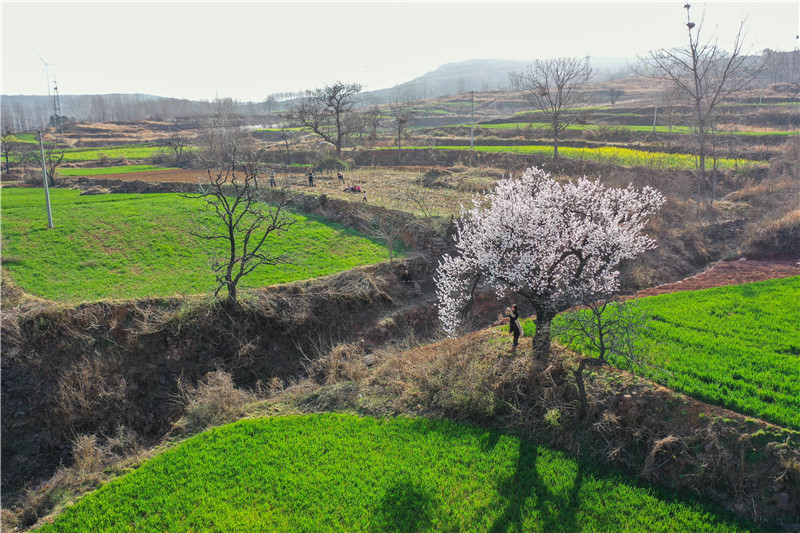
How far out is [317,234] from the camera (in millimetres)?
26000

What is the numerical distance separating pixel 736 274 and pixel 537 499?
15.1 m

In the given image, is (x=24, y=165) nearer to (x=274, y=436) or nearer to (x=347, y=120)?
(x=347, y=120)

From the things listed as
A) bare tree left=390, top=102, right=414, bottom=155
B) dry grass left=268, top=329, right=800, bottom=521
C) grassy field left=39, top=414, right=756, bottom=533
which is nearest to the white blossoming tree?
dry grass left=268, top=329, right=800, bottom=521

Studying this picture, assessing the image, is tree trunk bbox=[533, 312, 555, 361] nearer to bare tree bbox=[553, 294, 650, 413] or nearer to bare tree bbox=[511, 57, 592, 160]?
bare tree bbox=[553, 294, 650, 413]

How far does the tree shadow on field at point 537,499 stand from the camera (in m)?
8.80

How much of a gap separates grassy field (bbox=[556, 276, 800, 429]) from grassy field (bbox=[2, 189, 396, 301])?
1340 cm

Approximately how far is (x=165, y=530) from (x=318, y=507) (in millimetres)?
3092

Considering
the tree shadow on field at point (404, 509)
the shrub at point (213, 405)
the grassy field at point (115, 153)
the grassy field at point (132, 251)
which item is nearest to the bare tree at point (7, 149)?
the grassy field at point (115, 153)

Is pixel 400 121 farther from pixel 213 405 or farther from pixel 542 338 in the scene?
pixel 213 405

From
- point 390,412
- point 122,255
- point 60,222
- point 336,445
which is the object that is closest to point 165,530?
point 336,445

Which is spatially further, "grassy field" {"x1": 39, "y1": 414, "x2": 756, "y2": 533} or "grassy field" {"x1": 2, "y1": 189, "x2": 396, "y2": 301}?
"grassy field" {"x1": 2, "y1": 189, "x2": 396, "y2": 301}

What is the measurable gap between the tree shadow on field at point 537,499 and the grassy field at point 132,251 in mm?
13244

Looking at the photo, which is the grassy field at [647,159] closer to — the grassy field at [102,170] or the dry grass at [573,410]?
the dry grass at [573,410]

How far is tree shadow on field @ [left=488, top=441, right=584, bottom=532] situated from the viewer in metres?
8.80
